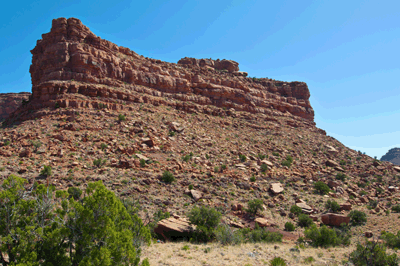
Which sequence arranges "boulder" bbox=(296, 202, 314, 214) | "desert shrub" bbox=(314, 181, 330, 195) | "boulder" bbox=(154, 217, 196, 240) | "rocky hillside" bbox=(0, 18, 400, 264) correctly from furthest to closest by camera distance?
"desert shrub" bbox=(314, 181, 330, 195) → "boulder" bbox=(296, 202, 314, 214) → "rocky hillside" bbox=(0, 18, 400, 264) → "boulder" bbox=(154, 217, 196, 240)

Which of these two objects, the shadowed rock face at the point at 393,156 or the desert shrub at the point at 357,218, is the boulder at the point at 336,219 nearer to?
the desert shrub at the point at 357,218

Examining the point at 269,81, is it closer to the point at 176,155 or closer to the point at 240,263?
the point at 176,155

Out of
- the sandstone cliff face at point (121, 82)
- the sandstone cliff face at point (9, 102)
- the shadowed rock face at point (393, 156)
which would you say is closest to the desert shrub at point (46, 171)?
the sandstone cliff face at point (121, 82)

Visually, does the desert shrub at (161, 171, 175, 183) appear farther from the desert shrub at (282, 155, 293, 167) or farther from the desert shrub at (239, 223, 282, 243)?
the desert shrub at (282, 155, 293, 167)

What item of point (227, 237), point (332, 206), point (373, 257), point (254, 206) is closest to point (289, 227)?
point (254, 206)

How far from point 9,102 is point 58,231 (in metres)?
85.7

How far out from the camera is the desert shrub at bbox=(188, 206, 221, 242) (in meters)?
A: 14.9

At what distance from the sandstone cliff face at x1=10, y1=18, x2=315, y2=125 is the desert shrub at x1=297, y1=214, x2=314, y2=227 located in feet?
84.3

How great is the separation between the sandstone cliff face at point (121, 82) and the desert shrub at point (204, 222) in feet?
72.2

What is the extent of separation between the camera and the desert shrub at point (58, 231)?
6688 millimetres

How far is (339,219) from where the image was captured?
18844mm

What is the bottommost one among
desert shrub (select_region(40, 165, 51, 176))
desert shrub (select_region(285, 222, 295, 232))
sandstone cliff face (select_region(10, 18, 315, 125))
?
desert shrub (select_region(285, 222, 295, 232))

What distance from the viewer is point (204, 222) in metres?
15.4

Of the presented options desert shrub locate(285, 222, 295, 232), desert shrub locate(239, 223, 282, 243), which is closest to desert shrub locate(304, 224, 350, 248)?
desert shrub locate(239, 223, 282, 243)
